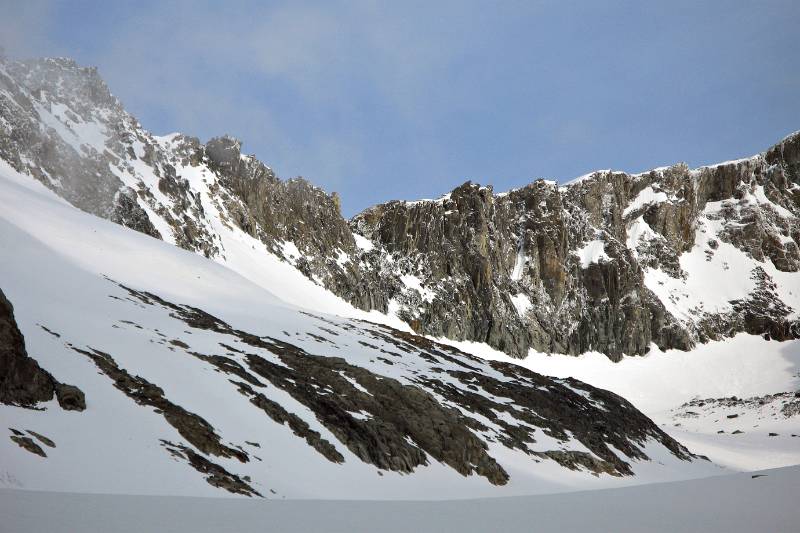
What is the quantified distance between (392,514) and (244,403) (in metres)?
10.4

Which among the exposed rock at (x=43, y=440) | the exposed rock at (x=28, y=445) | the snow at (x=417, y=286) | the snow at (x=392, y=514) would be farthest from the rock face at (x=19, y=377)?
the snow at (x=417, y=286)

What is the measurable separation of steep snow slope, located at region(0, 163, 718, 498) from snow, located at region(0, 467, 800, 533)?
2.03m

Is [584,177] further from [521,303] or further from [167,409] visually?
[167,409]

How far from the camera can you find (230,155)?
125m

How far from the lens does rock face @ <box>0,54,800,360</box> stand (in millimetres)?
89562

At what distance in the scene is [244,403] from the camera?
24.3 meters

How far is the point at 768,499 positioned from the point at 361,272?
106 m

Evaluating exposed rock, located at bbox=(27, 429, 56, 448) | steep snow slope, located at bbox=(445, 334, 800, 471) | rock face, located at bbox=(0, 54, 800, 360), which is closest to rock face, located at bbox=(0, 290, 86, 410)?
exposed rock, located at bbox=(27, 429, 56, 448)

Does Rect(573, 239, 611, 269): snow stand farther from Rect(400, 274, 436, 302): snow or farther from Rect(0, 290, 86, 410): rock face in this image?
Rect(0, 290, 86, 410): rock face

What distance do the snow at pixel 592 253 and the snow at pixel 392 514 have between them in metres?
140

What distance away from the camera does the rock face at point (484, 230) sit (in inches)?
3526

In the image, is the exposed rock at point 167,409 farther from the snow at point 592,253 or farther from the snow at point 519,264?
the snow at point 592,253

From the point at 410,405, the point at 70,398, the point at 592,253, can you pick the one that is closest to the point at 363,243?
the point at 592,253

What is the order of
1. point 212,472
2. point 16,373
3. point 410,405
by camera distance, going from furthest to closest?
point 410,405 < point 212,472 < point 16,373
